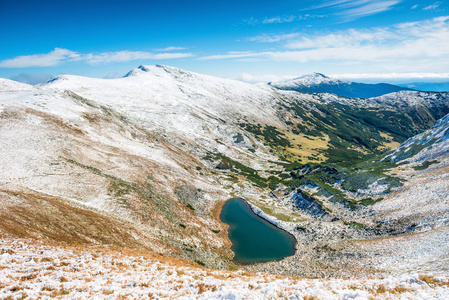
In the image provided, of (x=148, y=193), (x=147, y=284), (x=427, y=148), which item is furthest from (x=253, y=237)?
(x=427, y=148)

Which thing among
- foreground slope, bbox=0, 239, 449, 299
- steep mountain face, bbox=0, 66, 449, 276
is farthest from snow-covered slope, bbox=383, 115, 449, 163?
foreground slope, bbox=0, 239, 449, 299

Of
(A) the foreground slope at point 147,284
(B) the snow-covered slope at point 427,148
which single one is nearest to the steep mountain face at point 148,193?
(B) the snow-covered slope at point 427,148

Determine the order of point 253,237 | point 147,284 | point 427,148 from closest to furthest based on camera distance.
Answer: point 147,284
point 253,237
point 427,148

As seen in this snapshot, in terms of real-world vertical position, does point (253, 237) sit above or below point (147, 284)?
below

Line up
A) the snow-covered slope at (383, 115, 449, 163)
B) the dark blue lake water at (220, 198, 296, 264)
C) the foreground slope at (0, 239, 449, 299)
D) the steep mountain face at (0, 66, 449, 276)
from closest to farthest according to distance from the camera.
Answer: the foreground slope at (0, 239, 449, 299) < the steep mountain face at (0, 66, 449, 276) < the dark blue lake water at (220, 198, 296, 264) < the snow-covered slope at (383, 115, 449, 163)

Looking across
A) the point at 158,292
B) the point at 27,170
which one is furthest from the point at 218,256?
the point at 27,170

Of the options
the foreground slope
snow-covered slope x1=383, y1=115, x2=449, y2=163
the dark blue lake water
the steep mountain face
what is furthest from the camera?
snow-covered slope x1=383, y1=115, x2=449, y2=163

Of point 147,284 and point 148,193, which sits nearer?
point 147,284

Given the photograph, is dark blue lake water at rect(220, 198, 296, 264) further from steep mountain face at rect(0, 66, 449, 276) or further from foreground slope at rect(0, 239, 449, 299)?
foreground slope at rect(0, 239, 449, 299)

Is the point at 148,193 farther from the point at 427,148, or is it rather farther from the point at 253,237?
the point at 427,148
